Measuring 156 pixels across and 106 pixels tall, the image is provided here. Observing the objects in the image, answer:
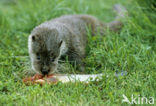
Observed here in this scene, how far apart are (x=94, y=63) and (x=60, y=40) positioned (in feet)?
2.46

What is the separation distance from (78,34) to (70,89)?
1726 mm

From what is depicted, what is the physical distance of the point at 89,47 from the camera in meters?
5.03

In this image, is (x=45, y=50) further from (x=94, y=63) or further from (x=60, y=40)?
(x=94, y=63)

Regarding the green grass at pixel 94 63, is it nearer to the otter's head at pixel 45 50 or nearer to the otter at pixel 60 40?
the otter at pixel 60 40

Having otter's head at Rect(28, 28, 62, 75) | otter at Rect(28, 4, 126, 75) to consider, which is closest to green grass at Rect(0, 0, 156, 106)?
otter at Rect(28, 4, 126, 75)

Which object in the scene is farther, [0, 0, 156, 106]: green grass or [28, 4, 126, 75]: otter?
[28, 4, 126, 75]: otter

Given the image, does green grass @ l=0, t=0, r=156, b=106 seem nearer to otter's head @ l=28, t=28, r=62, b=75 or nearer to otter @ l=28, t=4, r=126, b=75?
otter @ l=28, t=4, r=126, b=75

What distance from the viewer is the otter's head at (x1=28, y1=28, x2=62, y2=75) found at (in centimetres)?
404

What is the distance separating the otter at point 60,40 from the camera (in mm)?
4062

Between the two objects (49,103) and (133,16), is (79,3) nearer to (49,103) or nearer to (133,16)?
(133,16)

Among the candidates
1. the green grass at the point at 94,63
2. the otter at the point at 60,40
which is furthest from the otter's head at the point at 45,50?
the green grass at the point at 94,63

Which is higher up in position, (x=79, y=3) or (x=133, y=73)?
(x=79, y=3)

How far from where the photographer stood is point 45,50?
13.2 ft

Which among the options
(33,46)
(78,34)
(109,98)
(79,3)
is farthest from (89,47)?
(79,3)
